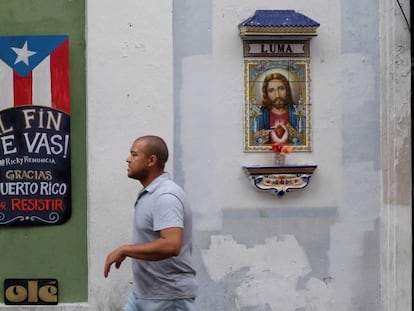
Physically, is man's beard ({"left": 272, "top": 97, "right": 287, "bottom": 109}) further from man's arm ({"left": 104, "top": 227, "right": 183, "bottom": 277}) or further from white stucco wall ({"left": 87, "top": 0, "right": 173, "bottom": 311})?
man's arm ({"left": 104, "top": 227, "right": 183, "bottom": 277})

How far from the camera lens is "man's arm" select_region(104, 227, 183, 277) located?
5.66 metres

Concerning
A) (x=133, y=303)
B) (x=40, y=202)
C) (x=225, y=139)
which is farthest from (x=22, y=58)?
(x=133, y=303)

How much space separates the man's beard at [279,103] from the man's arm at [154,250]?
279cm

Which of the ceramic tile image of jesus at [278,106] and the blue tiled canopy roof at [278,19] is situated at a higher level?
the blue tiled canopy roof at [278,19]

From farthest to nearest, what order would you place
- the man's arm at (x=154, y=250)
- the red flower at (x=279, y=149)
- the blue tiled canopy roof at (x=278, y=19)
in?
the red flower at (x=279, y=149) < the blue tiled canopy roof at (x=278, y=19) < the man's arm at (x=154, y=250)

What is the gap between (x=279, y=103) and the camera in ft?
27.1

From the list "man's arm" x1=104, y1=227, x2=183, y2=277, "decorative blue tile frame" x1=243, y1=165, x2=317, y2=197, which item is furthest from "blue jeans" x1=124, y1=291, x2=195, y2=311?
"decorative blue tile frame" x1=243, y1=165, x2=317, y2=197

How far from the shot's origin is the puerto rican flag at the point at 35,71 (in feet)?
27.0

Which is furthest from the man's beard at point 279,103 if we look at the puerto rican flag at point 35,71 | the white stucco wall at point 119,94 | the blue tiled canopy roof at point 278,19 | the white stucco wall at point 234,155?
the puerto rican flag at point 35,71

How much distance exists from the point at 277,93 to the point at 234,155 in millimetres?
650

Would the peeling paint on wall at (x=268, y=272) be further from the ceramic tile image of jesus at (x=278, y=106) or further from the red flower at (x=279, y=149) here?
the ceramic tile image of jesus at (x=278, y=106)

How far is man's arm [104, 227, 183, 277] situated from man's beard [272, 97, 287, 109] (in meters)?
2.79

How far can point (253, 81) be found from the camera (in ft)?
27.0

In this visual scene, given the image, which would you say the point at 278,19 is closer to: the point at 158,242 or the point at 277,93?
the point at 277,93
